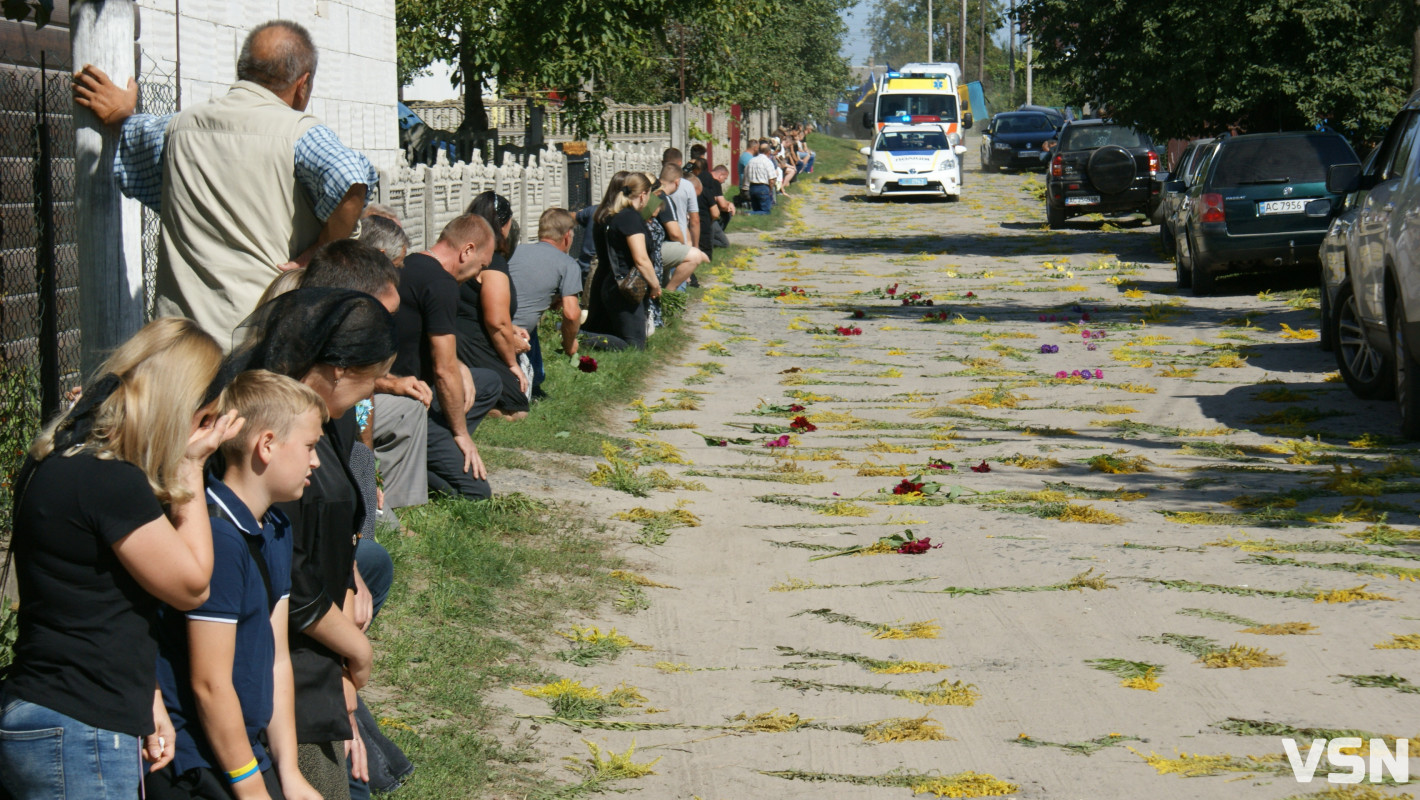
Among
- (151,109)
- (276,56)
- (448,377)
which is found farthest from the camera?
(151,109)

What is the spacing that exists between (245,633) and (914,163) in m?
33.1

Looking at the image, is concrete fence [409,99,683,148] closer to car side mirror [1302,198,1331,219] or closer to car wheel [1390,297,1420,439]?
car side mirror [1302,198,1331,219]

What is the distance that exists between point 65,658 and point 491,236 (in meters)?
5.14

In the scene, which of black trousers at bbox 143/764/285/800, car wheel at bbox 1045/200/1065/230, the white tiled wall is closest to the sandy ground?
black trousers at bbox 143/764/285/800

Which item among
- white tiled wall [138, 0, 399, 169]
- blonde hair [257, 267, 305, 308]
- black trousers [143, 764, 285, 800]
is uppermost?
white tiled wall [138, 0, 399, 169]

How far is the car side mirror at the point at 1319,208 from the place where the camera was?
1622 cm

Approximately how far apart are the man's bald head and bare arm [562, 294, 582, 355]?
6.06 metres

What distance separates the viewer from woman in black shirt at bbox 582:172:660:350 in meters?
12.5

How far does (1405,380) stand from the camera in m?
9.19

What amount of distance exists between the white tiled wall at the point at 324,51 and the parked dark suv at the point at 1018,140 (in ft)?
112

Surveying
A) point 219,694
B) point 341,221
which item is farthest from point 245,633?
point 341,221

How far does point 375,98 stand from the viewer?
47.3ft

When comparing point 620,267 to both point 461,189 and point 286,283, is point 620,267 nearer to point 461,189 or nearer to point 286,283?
point 461,189

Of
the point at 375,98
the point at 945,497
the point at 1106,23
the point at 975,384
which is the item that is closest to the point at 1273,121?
the point at 1106,23
